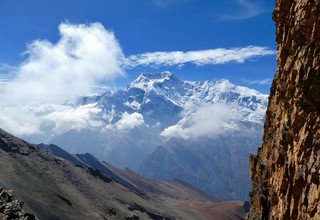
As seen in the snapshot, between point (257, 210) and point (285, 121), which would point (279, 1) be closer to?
point (285, 121)

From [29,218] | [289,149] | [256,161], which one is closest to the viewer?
[289,149]

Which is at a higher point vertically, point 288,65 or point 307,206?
point 288,65

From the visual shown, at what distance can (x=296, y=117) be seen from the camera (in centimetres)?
3117

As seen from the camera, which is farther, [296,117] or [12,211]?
[12,211]

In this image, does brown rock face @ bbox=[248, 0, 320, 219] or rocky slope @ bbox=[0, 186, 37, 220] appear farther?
rocky slope @ bbox=[0, 186, 37, 220]

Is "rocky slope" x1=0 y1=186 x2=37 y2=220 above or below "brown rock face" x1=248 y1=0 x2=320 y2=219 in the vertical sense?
below

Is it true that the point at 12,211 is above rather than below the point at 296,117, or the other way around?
below

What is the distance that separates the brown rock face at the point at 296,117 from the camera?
2894cm

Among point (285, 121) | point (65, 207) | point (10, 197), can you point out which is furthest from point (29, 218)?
point (65, 207)

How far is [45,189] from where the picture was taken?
193 meters

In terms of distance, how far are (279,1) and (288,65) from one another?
7.02 m

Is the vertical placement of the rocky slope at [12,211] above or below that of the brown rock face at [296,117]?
below

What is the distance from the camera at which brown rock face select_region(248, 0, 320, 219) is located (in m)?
28.9

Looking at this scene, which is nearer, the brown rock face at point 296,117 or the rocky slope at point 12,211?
the brown rock face at point 296,117
